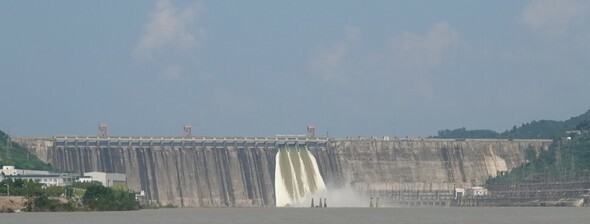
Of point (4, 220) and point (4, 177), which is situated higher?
point (4, 177)

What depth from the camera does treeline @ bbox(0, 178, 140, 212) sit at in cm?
16900

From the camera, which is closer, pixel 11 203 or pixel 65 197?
pixel 11 203

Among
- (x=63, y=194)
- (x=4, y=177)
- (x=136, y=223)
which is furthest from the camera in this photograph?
(x=4, y=177)

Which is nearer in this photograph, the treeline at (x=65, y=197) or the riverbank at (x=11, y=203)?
the riverbank at (x=11, y=203)

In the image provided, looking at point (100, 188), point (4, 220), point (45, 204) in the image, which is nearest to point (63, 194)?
point (100, 188)

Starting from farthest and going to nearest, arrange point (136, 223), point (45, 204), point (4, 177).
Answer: point (4, 177)
point (45, 204)
point (136, 223)

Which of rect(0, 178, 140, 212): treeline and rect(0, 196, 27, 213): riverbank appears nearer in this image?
rect(0, 196, 27, 213): riverbank

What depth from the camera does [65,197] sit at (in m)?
180

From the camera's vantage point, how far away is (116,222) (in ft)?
419

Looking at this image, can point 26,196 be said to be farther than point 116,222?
Yes

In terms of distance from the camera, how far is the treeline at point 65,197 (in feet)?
554

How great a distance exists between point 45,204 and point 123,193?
24.8 metres

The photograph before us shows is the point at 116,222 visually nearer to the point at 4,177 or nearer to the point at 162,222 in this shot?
the point at 162,222

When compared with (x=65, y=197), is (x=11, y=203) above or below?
below
